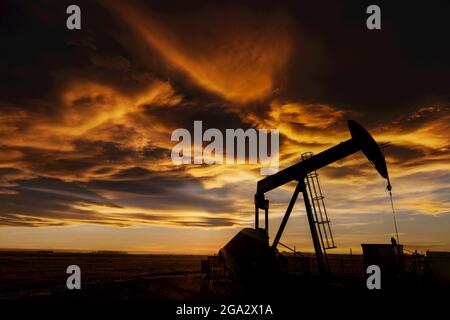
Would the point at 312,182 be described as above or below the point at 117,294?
above

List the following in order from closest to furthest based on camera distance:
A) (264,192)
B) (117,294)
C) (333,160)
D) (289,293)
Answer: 1. (289,293)
2. (333,160)
3. (264,192)
4. (117,294)

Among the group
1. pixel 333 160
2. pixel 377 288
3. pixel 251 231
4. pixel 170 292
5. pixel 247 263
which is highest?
pixel 333 160

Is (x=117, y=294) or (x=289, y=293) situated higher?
(x=289, y=293)
